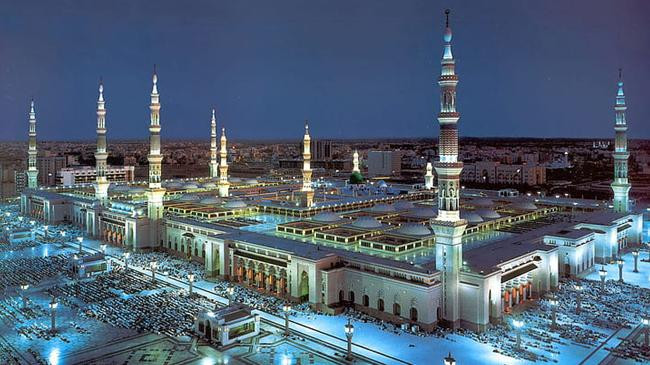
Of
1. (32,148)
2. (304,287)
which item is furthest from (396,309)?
(32,148)

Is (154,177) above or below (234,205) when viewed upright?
above

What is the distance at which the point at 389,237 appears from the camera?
31.8 metres

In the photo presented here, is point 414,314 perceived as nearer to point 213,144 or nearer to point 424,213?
point 424,213

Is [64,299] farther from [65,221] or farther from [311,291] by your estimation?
[65,221]

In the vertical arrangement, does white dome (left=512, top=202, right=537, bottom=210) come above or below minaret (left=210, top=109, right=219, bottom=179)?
below

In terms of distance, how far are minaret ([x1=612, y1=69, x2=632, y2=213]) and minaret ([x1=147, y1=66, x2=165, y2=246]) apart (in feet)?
117

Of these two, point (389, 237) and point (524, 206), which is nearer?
point (389, 237)

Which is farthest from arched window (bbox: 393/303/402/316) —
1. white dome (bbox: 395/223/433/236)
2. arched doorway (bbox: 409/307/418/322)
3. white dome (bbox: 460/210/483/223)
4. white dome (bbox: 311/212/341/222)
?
white dome (bbox: 311/212/341/222)

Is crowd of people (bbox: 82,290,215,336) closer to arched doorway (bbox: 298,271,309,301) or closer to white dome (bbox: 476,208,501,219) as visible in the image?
arched doorway (bbox: 298,271,309,301)

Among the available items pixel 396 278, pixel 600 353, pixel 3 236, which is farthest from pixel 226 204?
pixel 600 353

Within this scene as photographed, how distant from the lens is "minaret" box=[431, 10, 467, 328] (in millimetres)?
23906

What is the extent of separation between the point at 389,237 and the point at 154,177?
2021 cm

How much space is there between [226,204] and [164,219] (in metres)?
6.23

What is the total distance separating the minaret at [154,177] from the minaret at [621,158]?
117ft
